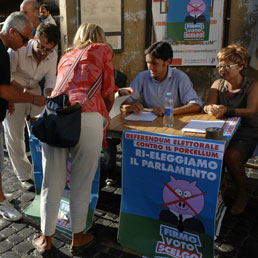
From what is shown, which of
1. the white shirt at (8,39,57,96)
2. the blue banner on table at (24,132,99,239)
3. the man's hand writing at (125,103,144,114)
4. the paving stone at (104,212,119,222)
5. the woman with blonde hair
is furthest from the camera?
the white shirt at (8,39,57,96)

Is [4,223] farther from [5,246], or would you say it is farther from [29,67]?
[29,67]

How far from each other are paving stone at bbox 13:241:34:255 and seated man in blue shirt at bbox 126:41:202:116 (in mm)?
1548

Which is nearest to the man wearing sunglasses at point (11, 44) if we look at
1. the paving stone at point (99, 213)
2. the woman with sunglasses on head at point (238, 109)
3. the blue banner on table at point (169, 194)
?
the blue banner on table at point (169, 194)

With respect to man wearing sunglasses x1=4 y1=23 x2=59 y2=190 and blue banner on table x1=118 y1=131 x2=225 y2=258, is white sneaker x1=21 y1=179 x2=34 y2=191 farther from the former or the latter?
blue banner on table x1=118 y1=131 x2=225 y2=258

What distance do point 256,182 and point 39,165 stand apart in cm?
254

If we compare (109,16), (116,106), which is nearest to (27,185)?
(116,106)

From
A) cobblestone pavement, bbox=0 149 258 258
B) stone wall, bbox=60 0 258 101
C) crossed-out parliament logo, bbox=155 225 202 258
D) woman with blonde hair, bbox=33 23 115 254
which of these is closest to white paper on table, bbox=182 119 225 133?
woman with blonde hair, bbox=33 23 115 254

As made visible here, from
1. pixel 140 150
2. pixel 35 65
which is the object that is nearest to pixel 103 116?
pixel 140 150

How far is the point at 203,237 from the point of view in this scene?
2.21 meters

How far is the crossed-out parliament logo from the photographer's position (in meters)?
2.25

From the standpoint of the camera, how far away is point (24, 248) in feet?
8.16

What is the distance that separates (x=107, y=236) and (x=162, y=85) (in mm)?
1683

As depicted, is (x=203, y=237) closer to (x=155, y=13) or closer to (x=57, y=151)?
(x=57, y=151)

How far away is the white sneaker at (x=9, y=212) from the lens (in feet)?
9.42
